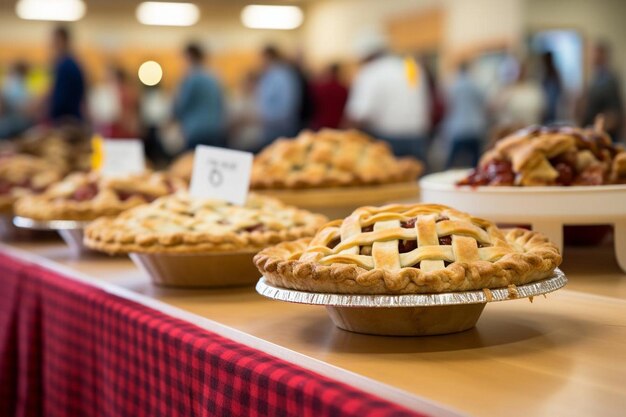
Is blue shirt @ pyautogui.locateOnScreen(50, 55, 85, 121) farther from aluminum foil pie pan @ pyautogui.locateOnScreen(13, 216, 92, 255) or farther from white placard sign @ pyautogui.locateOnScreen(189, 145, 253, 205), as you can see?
white placard sign @ pyautogui.locateOnScreen(189, 145, 253, 205)

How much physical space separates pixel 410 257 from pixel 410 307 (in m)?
0.06

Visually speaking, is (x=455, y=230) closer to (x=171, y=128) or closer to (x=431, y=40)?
(x=431, y=40)

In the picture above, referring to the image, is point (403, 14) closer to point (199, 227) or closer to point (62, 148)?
point (62, 148)

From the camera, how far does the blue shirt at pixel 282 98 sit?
9016 millimetres

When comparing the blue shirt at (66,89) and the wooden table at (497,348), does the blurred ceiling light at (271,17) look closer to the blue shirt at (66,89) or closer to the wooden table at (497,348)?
the blue shirt at (66,89)

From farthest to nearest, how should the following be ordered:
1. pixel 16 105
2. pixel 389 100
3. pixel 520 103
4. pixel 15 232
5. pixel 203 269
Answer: pixel 16 105
pixel 520 103
pixel 389 100
pixel 15 232
pixel 203 269

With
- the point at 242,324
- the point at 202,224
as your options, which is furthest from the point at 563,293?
the point at 202,224

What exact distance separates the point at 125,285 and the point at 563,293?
2.66 ft

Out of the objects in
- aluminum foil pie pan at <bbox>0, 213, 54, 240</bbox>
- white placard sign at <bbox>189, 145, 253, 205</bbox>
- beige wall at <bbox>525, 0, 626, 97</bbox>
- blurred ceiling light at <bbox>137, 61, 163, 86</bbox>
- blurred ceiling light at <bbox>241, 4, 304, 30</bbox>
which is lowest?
aluminum foil pie pan at <bbox>0, 213, 54, 240</bbox>

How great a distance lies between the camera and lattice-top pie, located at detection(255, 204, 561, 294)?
3.59 ft

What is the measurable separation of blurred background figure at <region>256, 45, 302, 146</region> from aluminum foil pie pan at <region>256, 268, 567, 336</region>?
7.81 m

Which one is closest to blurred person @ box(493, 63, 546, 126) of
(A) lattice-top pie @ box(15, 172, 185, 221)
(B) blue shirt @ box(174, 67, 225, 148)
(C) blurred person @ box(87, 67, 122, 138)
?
(B) blue shirt @ box(174, 67, 225, 148)

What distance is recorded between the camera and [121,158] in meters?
2.63

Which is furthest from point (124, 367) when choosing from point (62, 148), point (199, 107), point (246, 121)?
point (246, 121)
